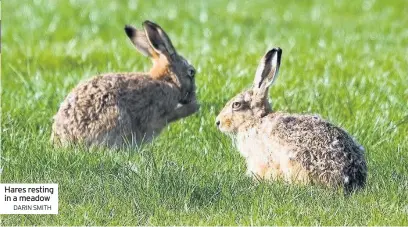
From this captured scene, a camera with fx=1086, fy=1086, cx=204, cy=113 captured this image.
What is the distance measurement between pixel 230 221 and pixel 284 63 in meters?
6.53

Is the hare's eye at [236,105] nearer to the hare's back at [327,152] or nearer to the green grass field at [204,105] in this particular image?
the green grass field at [204,105]

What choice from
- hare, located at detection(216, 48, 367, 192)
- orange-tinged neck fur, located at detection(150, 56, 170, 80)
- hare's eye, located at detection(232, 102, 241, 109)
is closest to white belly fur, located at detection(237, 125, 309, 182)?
hare, located at detection(216, 48, 367, 192)

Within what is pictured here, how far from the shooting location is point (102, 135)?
882 centimetres

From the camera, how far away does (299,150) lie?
7531 millimetres

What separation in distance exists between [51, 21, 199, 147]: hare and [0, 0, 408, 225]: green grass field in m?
0.18

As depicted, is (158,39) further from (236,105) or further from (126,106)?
(236,105)

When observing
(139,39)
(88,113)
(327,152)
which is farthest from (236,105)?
(139,39)

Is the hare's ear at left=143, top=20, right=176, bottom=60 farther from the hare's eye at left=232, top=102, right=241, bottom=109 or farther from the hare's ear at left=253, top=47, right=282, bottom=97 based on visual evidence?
the hare's ear at left=253, top=47, right=282, bottom=97

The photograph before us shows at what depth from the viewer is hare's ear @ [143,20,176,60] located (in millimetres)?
9663

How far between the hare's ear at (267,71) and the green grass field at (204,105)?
58cm

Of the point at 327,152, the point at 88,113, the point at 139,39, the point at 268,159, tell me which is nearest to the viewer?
the point at 327,152

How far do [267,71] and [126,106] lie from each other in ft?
4.13

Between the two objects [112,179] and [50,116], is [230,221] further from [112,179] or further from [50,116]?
[50,116]

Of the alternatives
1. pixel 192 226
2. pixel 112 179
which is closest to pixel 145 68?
pixel 112 179
